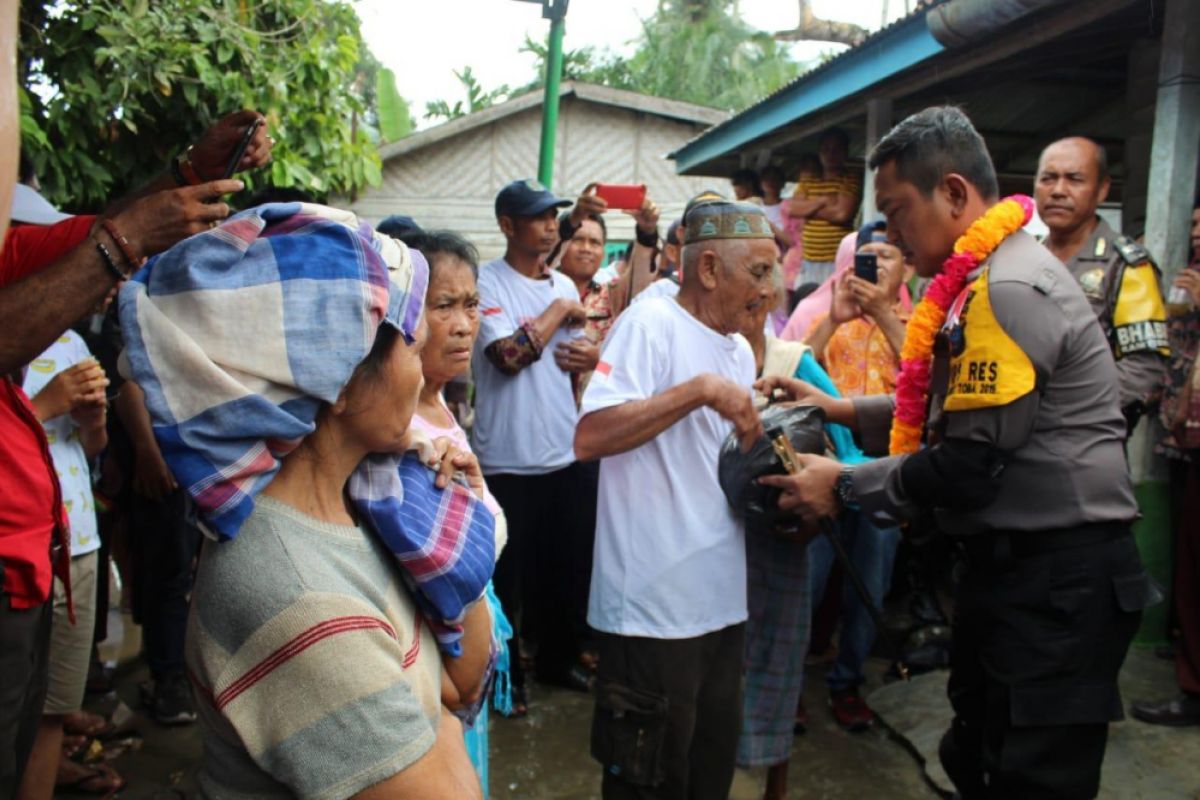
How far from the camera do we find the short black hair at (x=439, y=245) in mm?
2582

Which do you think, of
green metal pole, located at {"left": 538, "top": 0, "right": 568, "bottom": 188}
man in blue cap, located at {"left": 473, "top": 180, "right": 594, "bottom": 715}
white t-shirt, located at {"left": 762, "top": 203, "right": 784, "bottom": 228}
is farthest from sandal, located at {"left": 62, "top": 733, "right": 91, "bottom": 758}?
white t-shirt, located at {"left": 762, "top": 203, "right": 784, "bottom": 228}

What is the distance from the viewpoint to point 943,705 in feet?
14.0

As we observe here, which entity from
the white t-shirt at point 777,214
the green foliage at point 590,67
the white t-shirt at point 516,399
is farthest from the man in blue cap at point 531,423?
the green foliage at point 590,67

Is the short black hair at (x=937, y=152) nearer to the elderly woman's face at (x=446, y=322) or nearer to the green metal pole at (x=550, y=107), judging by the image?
the elderly woman's face at (x=446, y=322)

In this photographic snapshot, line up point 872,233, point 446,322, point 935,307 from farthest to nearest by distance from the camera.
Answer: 1. point 872,233
2. point 935,307
3. point 446,322

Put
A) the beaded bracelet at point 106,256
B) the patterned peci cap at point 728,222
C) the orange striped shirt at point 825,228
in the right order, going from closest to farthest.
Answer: the beaded bracelet at point 106,256
the patterned peci cap at point 728,222
the orange striped shirt at point 825,228

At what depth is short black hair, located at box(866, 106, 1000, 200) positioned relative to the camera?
2.62 meters

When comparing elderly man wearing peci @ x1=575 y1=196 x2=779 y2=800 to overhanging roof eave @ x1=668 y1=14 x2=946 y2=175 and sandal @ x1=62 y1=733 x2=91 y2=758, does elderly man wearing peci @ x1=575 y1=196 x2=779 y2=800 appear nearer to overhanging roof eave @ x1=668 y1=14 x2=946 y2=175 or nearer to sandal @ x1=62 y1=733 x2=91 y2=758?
sandal @ x1=62 y1=733 x2=91 y2=758

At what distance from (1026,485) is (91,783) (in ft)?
11.8

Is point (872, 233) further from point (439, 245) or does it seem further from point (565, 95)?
point (565, 95)

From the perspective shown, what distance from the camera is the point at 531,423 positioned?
4.41m

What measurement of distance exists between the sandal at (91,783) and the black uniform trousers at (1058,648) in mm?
3268

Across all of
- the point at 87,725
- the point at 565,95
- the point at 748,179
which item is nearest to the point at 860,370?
the point at 87,725

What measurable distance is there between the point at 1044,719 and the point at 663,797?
3.68 feet
